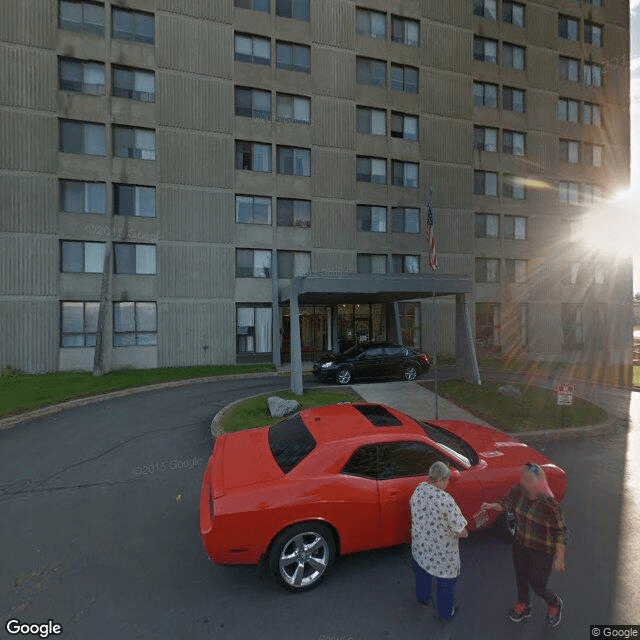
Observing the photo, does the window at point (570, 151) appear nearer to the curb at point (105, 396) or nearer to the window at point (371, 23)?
the window at point (371, 23)

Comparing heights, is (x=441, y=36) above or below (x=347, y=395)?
above

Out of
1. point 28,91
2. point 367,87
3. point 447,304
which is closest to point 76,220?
point 28,91

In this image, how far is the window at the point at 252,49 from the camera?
19641 millimetres

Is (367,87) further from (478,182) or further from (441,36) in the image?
(478,182)

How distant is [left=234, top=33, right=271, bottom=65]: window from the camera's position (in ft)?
64.4

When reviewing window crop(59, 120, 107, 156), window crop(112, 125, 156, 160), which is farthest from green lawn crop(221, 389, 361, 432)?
window crop(59, 120, 107, 156)

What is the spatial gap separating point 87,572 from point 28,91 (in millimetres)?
21946

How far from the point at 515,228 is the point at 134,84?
25.4m

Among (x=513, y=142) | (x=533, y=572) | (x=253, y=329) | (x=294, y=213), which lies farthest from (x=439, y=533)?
(x=513, y=142)

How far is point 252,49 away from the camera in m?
19.8

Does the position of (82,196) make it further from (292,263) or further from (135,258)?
(292,263)

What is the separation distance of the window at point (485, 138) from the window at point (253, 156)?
1457 cm

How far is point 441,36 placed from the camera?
23.0 m

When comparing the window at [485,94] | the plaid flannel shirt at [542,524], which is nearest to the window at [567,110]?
the window at [485,94]
